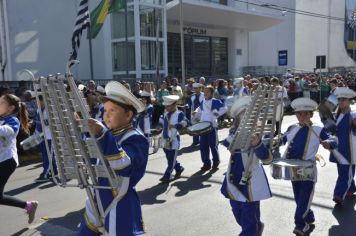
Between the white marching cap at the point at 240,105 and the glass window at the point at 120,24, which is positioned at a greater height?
the glass window at the point at 120,24

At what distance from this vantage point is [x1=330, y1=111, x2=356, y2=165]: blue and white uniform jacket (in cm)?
600

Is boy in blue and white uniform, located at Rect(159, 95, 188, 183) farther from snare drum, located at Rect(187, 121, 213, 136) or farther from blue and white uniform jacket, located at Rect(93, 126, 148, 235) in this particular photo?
blue and white uniform jacket, located at Rect(93, 126, 148, 235)

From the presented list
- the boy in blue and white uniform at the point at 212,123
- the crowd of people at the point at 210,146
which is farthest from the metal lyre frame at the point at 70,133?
the boy in blue and white uniform at the point at 212,123

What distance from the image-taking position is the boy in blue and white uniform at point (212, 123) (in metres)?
8.84

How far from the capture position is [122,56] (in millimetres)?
24000

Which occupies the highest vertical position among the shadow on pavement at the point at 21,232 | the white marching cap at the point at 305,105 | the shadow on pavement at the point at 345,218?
the white marching cap at the point at 305,105

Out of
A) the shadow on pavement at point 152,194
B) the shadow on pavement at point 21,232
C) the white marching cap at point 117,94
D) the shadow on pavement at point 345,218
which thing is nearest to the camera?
the white marching cap at point 117,94

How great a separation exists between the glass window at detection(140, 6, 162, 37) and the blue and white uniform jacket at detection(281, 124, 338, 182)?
772 inches

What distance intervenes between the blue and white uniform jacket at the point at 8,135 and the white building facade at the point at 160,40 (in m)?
12.7

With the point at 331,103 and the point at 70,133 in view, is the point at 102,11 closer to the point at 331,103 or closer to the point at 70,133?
the point at 331,103

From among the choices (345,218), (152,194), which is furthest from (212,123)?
(345,218)

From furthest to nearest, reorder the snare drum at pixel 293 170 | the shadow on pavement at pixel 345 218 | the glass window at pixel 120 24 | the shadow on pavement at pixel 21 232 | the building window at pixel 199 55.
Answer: the building window at pixel 199 55 < the glass window at pixel 120 24 < the shadow on pavement at pixel 21 232 < the shadow on pavement at pixel 345 218 < the snare drum at pixel 293 170

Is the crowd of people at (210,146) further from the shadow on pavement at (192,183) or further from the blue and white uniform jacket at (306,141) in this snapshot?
the shadow on pavement at (192,183)

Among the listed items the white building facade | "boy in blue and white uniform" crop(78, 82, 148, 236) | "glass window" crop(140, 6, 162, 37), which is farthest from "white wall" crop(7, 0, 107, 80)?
"boy in blue and white uniform" crop(78, 82, 148, 236)
